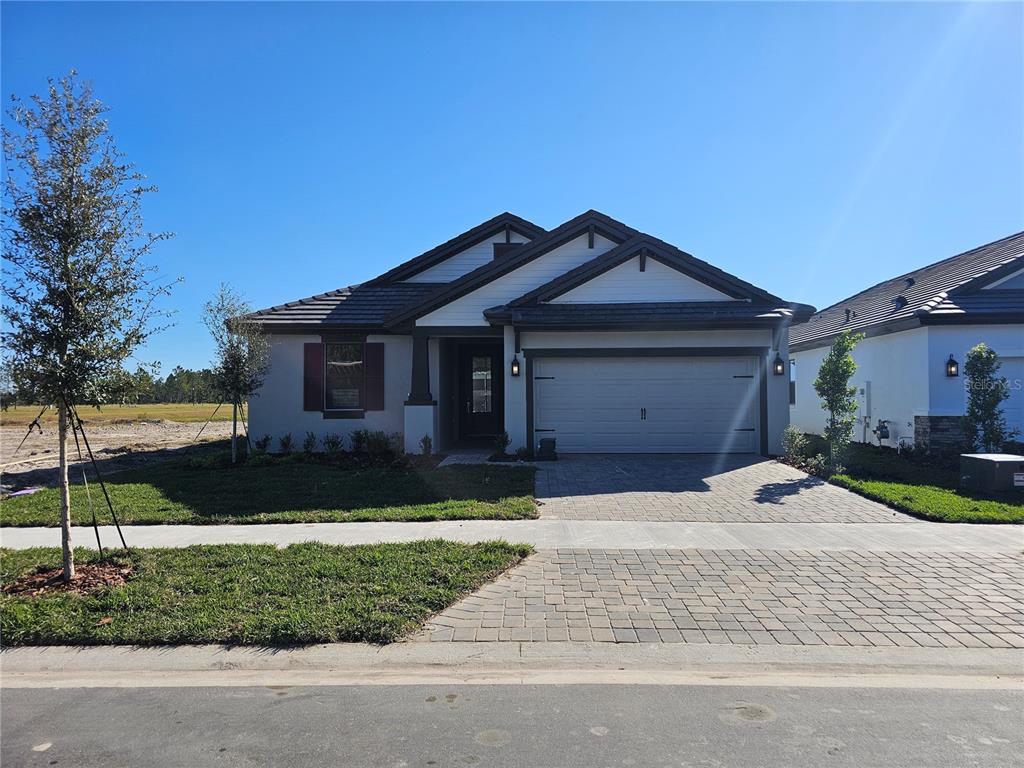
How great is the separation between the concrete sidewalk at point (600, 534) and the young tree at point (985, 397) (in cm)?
456

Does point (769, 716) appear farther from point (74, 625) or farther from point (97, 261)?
point (97, 261)

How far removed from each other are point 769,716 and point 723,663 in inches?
25.1

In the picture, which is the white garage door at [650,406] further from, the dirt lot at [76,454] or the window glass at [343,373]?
the dirt lot at [76,454]

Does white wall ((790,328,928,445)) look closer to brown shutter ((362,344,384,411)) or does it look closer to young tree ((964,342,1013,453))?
young tree ((964,342,1013,453))

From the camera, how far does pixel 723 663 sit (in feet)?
13.2

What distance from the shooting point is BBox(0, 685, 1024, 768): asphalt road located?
3.01 metres

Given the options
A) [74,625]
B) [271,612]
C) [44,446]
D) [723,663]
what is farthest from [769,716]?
[44,446]

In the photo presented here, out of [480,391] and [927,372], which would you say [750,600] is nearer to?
[927,372]

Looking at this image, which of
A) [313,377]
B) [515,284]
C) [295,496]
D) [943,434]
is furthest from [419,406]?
[943,434]

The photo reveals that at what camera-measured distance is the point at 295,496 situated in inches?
374

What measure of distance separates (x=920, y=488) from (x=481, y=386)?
10765mm

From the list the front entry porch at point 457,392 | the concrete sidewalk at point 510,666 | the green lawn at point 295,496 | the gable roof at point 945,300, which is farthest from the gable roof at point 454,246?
the concrete sidewalk at point 510,666

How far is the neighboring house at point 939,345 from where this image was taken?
41.5 feet

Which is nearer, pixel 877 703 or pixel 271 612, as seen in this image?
pixel 877 703
